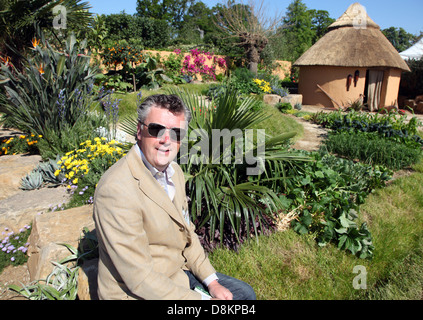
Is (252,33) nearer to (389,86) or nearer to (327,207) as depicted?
(389,86)

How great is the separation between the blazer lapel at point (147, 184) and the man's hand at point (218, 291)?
52cm

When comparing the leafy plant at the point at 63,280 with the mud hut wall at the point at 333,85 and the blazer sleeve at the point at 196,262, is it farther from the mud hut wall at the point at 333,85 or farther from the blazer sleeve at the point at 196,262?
the mud hut wall at the point at 333,85

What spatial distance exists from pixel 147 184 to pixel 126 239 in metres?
0.29

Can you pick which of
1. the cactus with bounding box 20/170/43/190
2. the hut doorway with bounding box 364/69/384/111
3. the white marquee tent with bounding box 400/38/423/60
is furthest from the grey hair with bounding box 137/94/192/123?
the white marquee tent with bounding box 400/38/423/60

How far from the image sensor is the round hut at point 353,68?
13.1 metres

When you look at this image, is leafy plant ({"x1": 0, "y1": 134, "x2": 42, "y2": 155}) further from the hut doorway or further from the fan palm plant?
the hut doorway

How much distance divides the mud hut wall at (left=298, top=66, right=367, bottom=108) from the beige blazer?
45.2ft

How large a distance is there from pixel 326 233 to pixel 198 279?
167 cm

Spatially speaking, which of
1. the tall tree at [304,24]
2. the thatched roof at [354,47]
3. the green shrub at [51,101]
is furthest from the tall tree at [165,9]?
the green shrub at [51,101]

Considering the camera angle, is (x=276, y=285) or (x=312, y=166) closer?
(x=276, y=285)

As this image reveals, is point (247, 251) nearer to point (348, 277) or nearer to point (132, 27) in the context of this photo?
point (348, 277)

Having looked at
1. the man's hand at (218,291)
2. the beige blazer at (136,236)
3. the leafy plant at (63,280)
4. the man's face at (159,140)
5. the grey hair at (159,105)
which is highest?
the grey hair at (159,105)

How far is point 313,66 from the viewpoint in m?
14.0
